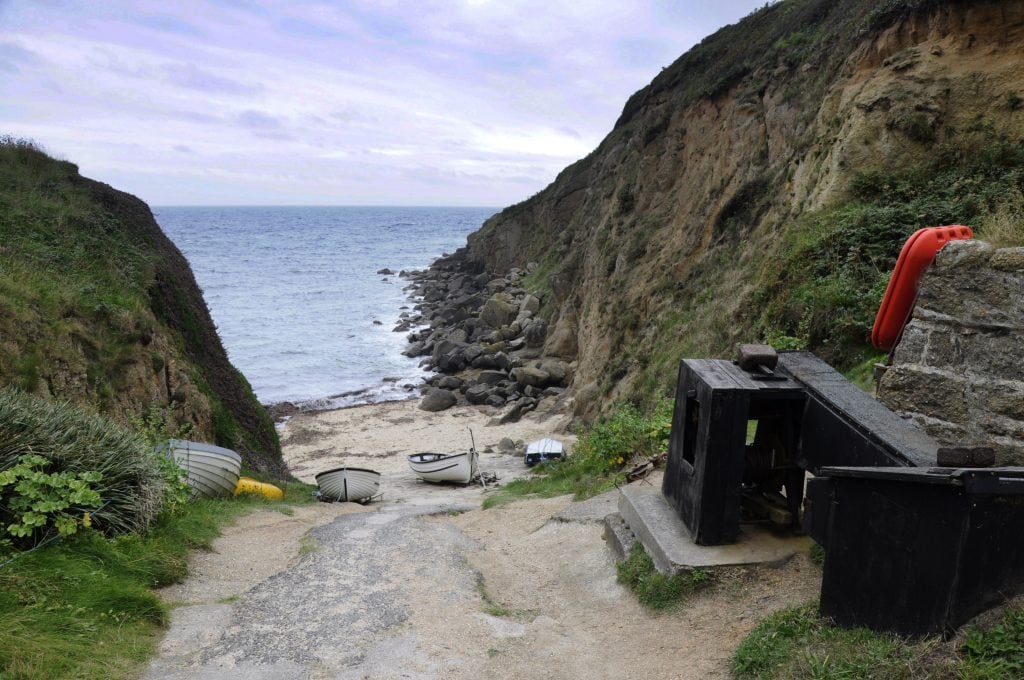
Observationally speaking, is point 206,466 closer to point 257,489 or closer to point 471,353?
point 257,489

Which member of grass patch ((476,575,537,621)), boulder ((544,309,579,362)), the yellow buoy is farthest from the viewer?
boulder ((544,309,579,362))

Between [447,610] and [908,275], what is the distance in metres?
4.88

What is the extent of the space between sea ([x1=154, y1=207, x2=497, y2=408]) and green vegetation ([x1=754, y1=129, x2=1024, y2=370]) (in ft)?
87.9

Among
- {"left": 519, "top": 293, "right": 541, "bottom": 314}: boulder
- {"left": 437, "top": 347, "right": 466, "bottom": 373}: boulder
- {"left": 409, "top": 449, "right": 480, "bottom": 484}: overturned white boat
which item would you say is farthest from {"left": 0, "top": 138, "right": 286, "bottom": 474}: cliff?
{"left": 519, "top": 293, "right": 541, "bottom": 314}: boulder

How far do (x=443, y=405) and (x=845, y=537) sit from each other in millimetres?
29747

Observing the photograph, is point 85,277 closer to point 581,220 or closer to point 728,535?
point 728,535

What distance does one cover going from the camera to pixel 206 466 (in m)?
11.8

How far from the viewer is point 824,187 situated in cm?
1478

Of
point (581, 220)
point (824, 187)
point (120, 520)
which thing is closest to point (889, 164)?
point (824, 187)

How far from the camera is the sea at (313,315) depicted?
1574 inches

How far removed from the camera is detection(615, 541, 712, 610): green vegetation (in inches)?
220

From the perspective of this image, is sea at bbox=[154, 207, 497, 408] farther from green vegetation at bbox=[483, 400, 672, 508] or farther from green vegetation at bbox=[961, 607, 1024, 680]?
green vegetation at bbox=[961, 607, 1024, 680]

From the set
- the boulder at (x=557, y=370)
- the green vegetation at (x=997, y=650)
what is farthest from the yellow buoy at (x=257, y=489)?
the boulder at (x=557, y=370)

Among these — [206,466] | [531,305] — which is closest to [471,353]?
[531,305]
